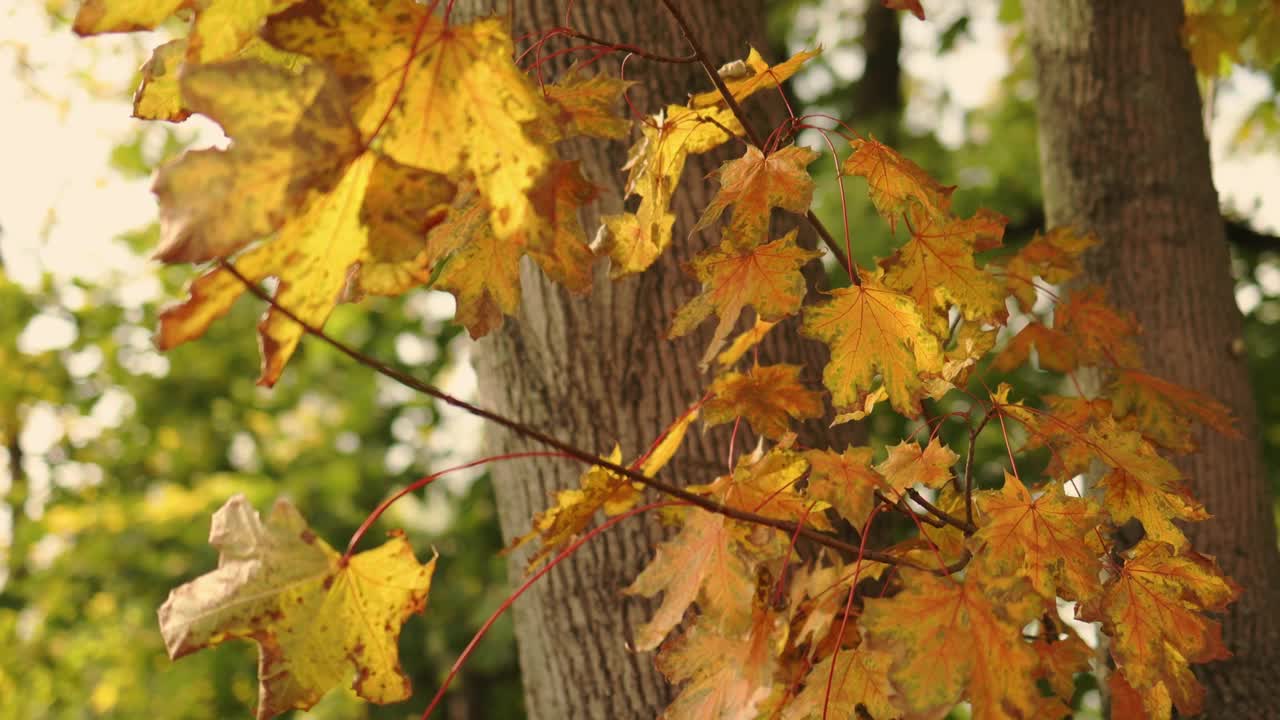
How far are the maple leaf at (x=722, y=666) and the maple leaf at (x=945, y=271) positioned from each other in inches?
15.3

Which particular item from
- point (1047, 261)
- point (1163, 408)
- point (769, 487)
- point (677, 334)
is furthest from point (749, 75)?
point (1163, 408)

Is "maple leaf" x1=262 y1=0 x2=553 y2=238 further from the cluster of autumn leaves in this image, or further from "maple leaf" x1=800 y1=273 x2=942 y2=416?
"maple leaf" x1=800 y1=273 x2=942 y2=416

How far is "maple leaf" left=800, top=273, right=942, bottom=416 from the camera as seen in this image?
1037 mm

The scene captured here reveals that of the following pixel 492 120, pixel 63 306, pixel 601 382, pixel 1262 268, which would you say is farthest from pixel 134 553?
pixel 1262 268

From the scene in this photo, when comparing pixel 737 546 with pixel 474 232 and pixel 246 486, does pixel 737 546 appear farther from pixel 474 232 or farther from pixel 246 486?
pixel 246 486

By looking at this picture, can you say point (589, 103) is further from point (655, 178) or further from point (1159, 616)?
point (1159, 616)

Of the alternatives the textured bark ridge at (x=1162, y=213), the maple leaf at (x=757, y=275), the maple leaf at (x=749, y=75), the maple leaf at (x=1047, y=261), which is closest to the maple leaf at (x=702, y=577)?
the maple leaf at (x=757, y=275)

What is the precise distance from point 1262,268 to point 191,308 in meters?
3.97

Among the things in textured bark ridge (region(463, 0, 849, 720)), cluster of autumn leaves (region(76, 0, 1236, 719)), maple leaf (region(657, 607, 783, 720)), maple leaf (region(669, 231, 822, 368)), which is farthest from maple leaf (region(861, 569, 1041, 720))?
textured bark ridge (region(463, 0, 849, 720))

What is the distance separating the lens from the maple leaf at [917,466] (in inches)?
43.5

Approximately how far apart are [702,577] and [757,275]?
1.06 ft

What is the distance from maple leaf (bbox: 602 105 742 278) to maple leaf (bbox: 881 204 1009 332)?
235 millimetres

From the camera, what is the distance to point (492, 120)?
0.72 meters

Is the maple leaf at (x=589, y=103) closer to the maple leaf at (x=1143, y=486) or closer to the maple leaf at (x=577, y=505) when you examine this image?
the maple leaf at (x=577, y=505)
